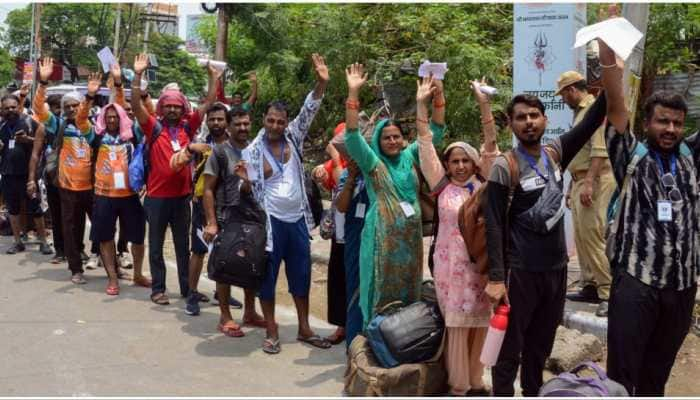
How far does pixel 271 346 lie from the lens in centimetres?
531

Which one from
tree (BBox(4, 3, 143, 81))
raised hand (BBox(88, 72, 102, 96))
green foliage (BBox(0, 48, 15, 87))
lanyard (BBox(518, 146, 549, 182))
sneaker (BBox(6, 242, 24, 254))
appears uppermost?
tree (BBox(4, 3, 143, 81))

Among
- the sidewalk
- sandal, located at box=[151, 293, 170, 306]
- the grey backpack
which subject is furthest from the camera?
sandal, located at box=[151, 293, 170, 306]

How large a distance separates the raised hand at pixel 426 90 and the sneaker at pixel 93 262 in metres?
5.11

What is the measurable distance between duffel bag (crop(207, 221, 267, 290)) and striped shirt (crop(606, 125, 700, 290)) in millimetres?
2634

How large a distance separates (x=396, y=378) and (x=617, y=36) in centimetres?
218

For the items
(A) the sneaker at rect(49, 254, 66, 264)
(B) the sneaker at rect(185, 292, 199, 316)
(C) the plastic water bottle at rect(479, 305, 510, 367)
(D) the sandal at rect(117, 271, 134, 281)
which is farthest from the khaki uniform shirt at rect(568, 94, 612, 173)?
(A) the sneaker at rect(49, 254, 66, 264)

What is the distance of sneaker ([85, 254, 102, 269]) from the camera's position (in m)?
8.18

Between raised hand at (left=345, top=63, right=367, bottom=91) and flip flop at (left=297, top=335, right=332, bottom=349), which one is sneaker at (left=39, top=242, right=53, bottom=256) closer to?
flip flop at (left=297, top=335, right=332, bottom=349)

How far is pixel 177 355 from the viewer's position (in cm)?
522

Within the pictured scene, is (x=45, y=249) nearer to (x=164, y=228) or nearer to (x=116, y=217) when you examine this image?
(x=116, y=217)

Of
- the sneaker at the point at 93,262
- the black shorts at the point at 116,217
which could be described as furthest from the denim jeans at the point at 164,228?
the sneaker at the point at 93,262

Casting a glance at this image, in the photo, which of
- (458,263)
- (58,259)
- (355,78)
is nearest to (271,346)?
(458,263)

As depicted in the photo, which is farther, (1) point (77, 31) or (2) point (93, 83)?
(1) point (77, 31)

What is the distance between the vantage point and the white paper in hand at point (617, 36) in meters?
3.26
